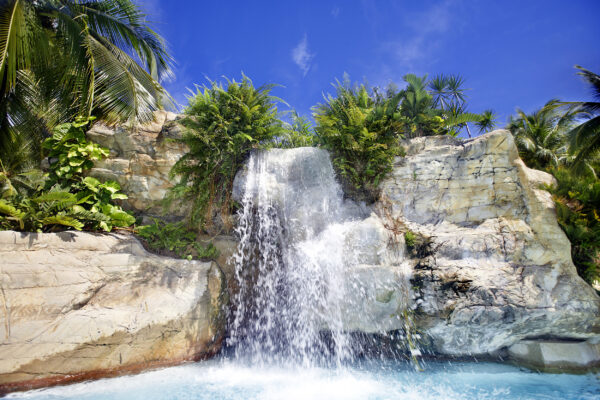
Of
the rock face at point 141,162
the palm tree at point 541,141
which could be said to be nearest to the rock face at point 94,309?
the rock face at point 141,162

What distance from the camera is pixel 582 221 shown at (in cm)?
656

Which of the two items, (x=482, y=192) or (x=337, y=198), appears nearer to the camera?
(x=482, y=192)

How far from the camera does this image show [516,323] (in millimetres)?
5805

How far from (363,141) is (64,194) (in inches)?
300

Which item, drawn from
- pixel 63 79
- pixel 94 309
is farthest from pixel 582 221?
pixel 63 79

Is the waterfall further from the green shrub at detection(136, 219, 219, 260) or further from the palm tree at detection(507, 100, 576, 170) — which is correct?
the palm tree at detection(507, 100, 576, 170)

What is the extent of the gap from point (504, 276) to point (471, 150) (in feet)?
11.5

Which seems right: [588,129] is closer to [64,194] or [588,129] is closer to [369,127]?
[369,127]

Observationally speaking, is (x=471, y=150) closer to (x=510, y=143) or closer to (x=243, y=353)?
(x=510, y=143)

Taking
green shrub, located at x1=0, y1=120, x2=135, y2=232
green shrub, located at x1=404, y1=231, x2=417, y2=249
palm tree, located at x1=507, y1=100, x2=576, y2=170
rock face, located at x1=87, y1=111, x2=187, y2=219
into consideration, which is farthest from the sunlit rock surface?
palm tree, located at x1=507, y1=100, x2=576, y2=170

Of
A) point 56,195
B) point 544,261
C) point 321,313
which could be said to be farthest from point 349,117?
point 56,195

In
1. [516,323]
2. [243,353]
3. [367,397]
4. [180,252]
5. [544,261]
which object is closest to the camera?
[367,397]

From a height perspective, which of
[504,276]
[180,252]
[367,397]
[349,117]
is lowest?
[367,397]

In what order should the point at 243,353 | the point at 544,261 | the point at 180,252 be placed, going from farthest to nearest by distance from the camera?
1. the point at 180,252
2. the point at 243,353
3. the point at 544,261
